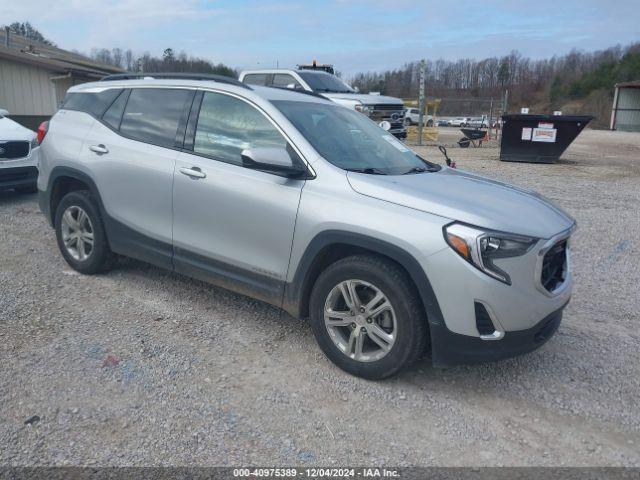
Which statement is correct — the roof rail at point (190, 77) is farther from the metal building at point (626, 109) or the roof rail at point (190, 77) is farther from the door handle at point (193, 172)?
the metal building at point (626, 109)

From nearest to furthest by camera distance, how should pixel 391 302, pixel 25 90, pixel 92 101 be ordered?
pixel 391 302, pixel 92 101, pixel 25 90

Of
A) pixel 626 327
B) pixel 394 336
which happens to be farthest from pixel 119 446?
pixel 626 327

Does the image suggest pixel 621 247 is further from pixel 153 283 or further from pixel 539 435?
pixel 153 283

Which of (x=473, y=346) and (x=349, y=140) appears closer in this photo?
(x=473, y=346)

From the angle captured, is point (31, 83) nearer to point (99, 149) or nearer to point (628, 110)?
point (99, 149)

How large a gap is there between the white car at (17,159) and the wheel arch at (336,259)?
20.8ft

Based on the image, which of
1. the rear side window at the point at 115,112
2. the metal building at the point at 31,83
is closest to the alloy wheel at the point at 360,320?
the rear side window at the point at 115,112

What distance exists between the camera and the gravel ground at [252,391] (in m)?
2.79

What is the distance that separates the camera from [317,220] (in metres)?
3.47

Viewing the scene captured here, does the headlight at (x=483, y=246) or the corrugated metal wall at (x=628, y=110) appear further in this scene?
the corrugated metal wall at (x=628, y=110)

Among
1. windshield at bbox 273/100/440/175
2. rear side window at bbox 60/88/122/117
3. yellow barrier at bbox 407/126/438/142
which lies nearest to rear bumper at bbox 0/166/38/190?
rear side window at bbox 60/88/122/117

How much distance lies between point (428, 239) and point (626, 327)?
2413 mm

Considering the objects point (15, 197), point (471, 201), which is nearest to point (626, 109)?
point (15, 197)

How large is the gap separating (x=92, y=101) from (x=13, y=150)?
3.91 metres
